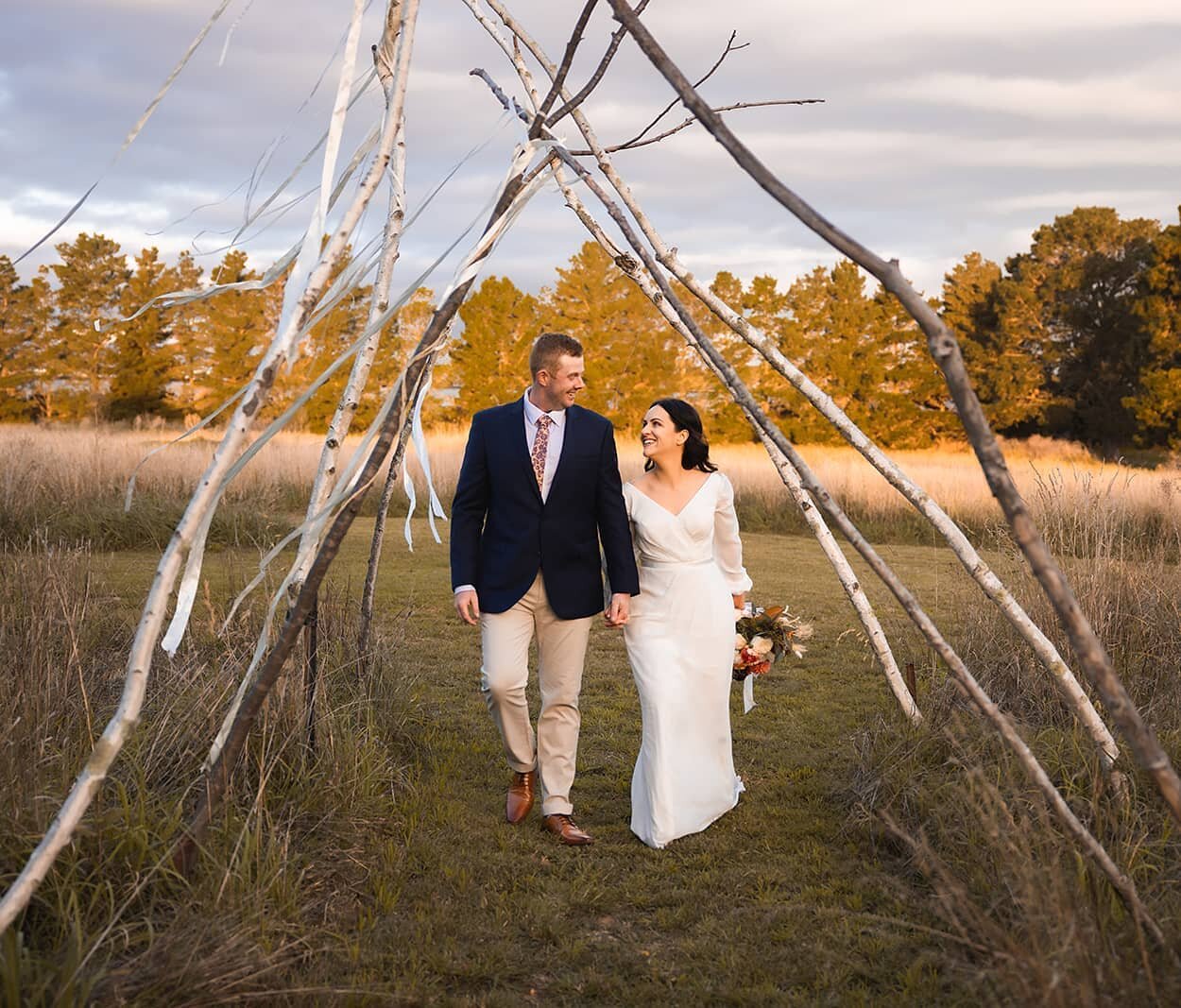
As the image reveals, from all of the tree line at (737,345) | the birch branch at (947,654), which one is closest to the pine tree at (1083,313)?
the tree line at (737,345)

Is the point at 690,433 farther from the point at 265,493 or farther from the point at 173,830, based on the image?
the point at 265,493

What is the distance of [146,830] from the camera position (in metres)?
3.26

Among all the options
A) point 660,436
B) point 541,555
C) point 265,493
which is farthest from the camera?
point 265,493

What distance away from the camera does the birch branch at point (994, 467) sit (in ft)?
8.80

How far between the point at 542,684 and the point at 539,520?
77cm

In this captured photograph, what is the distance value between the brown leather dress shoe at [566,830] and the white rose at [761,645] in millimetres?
1295

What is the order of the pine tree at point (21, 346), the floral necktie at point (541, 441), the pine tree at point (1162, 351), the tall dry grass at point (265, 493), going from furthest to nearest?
the pine tree at point (21, 346)
the pine tree at point (1162, 351)
the tall dry grass at point (265, 493)
the floral necktie at point (541, 441)

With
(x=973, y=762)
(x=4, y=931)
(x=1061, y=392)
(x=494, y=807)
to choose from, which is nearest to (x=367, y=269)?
(x=4, y=931)

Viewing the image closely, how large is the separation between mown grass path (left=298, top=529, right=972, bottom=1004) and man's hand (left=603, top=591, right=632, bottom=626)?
3.10 feet

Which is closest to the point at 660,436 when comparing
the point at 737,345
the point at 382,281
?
the point at 382,281

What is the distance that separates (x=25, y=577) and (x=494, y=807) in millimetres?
2497

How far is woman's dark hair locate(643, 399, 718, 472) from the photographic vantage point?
5238mm

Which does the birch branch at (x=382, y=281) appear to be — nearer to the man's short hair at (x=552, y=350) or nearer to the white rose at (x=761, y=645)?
the man's short hair at (x=552, y=350)

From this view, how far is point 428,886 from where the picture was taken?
415 cm
